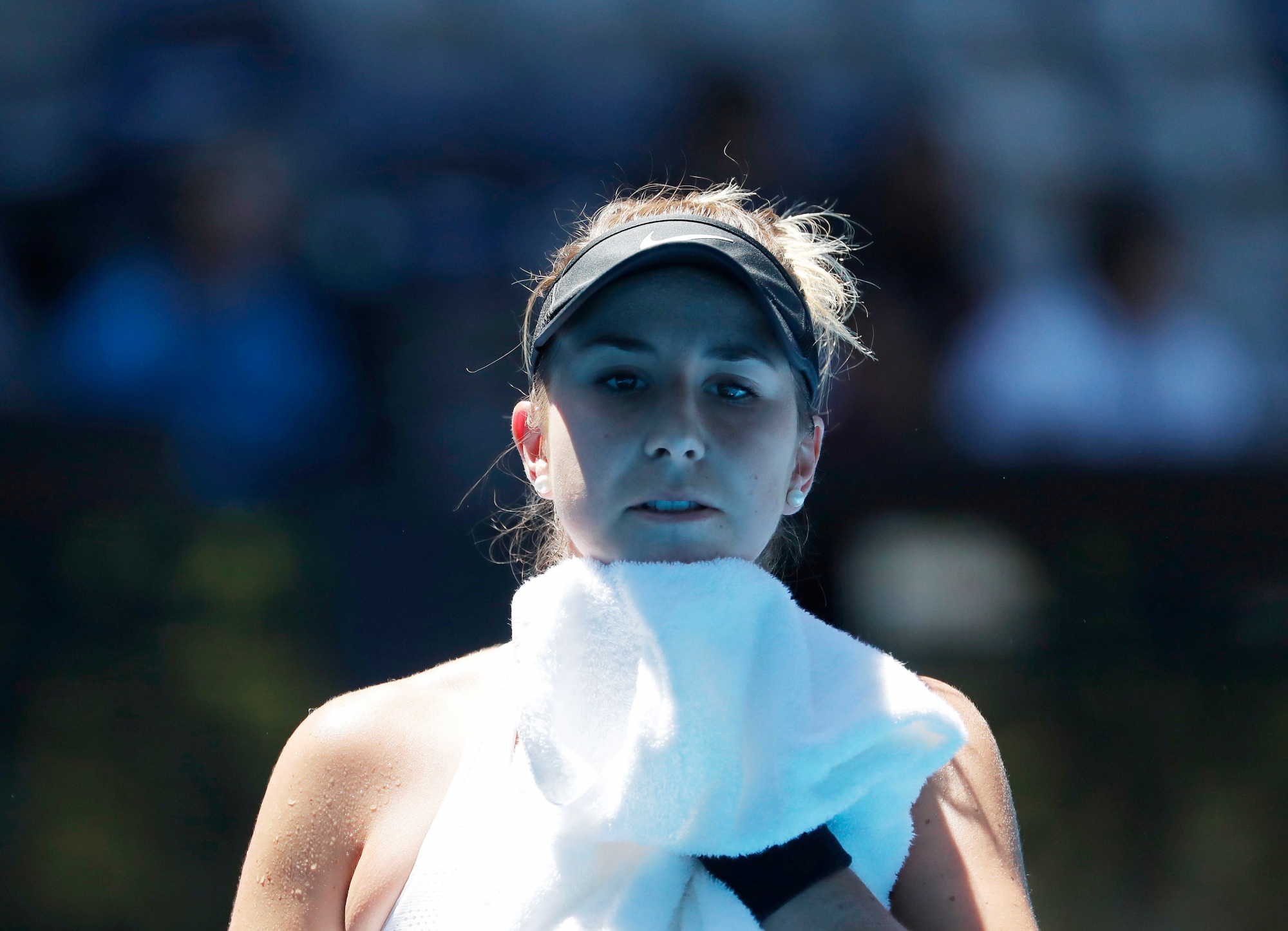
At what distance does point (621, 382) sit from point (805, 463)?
33 centimetres

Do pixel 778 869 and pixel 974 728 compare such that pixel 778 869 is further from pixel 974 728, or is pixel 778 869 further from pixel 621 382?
pixel 621 382

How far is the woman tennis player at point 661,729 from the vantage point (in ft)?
3.24

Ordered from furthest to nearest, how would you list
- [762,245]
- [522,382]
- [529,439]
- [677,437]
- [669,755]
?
[522,382] < [529,439] < [762,245] < [677,437] < [669,755]

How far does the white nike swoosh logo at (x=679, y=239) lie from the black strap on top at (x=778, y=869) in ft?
2.31

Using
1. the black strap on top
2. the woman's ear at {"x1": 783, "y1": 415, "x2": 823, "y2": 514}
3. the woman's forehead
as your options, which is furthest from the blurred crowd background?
the black strap on top

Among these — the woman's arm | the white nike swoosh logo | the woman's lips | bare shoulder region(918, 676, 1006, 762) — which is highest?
the white nike swoosh logo

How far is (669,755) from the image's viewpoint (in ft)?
3.17

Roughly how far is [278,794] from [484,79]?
179cm

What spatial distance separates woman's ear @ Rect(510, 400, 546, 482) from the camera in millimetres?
1335

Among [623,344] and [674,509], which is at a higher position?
[623,344]

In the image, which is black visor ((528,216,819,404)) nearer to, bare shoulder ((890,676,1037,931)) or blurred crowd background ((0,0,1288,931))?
bare shoulder ((890,676,1037,931))

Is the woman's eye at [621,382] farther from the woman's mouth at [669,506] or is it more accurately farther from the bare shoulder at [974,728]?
the bare shoulder at [974,728]

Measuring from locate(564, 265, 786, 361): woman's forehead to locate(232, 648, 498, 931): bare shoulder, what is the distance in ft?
1.85

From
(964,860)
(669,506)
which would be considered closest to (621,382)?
(669,506)
